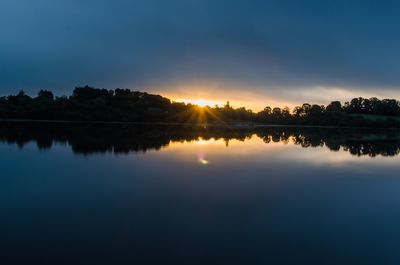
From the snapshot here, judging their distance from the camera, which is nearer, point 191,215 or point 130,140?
point 191,215

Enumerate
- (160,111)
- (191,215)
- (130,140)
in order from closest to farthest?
(191,215)
(130,140)
(160,111)

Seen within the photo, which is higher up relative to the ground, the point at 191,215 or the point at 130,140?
the point at 130,140

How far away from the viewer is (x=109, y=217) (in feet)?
32.2

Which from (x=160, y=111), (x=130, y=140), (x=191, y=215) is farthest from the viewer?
(x=160, y=111)

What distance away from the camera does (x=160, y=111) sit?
10631 centimetres

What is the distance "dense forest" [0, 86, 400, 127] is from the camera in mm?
92312

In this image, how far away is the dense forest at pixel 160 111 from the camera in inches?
3634

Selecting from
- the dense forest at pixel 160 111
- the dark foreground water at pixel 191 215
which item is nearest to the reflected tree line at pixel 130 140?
the dark foreground water at pixel 191 215

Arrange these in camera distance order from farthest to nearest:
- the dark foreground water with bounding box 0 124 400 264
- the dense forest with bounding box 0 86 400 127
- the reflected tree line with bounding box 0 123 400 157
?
1. the dense forest with bounding box 0 86 400 127
2. the reflected tree line with bounding box 0 123 400 157
3. the dark foreground water with bounding box 0 124 400 264

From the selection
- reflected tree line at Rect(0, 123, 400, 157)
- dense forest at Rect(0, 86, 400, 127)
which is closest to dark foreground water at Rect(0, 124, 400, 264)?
reflected tree line at Rect(0, 123, 400, 157)

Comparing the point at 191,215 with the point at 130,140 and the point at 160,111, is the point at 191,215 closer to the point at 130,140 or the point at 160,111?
the point at 130,140

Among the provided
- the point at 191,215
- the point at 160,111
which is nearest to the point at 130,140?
the point at 191,215

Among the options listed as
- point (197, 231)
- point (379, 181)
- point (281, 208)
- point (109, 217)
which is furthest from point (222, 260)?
point (379, 181)

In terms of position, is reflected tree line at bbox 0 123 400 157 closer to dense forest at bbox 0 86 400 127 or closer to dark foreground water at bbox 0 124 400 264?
dark foreground water at bbox 0 124 400 264
